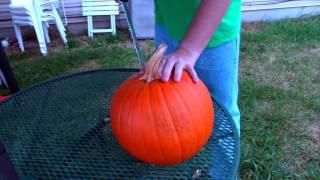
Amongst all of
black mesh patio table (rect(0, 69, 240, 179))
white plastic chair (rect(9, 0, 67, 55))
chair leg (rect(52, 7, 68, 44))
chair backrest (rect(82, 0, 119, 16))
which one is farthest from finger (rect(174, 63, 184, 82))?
chair backrest (rect(82, 0, 119, 16))

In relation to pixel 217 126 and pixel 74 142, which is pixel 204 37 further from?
pixel 74 142

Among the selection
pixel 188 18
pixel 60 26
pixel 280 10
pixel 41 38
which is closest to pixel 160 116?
pixel 188 18

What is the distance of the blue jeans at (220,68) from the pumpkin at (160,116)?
36 centimetres

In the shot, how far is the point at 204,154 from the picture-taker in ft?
3.73

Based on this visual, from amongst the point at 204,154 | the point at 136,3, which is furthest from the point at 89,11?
the point at 204,154

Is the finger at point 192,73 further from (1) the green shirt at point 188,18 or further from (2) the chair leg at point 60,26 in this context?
(2) the chair leg at point 60,26

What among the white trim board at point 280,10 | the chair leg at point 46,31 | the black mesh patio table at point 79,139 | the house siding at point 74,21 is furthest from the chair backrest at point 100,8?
the black mesh patio table at point 79,139

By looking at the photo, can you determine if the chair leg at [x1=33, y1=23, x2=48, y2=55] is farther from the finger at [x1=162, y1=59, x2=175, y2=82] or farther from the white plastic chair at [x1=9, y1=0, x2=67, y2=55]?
the finger at [x1=162, y1=59, x2=175, y2=82]

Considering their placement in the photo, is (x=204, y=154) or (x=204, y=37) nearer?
(x=204, y=37)

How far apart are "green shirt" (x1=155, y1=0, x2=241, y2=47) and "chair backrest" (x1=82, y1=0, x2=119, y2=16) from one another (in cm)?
255

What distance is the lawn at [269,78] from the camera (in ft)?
7.02

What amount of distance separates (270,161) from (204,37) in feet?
4.38

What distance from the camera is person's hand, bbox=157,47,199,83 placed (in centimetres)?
95

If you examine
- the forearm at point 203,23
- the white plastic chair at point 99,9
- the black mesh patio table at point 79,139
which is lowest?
the white plastic chair at point 99,9
